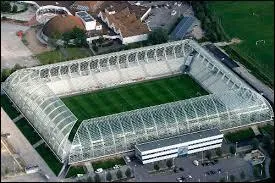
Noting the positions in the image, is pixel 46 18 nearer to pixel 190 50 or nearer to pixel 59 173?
pixel 190 50

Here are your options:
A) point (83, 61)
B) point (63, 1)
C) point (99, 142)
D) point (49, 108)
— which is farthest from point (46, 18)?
point (99, 142)

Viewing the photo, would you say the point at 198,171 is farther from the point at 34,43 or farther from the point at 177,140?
the point at 34,43

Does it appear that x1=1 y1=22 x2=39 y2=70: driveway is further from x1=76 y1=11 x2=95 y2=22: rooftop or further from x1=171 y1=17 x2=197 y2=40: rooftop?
x1=171 y1=17 x2=197 y2=40: rooftop

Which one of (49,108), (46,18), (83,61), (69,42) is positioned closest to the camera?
(49,108)

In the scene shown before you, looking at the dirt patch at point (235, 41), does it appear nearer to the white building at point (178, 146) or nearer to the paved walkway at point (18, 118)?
the white building at point (178, 146)

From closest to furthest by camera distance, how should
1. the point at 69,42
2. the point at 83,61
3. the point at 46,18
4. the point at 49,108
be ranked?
the point at 49,108
the point at 83,61
the point at 69,42
the point at 46,18

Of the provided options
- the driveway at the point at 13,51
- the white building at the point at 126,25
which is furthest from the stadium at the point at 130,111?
the white building at the point at 126,25

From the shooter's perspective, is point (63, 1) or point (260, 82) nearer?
point (260, 82)

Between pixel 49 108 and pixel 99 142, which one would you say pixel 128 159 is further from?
pixel 49 108
